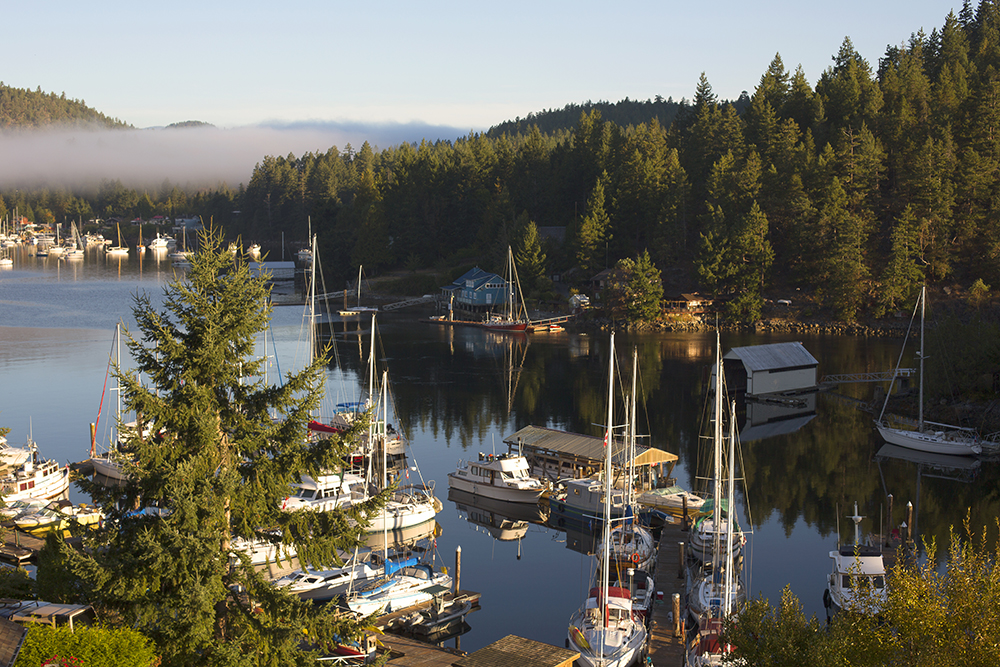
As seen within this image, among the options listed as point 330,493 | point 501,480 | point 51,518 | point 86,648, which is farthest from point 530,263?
point 86,648

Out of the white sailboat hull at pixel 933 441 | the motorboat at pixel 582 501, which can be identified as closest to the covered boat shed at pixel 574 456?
the motorboat at pixel 582 501

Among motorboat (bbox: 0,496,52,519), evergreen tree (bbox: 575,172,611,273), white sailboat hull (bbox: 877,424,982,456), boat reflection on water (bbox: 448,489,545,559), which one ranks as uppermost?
evergreen tree (bbox: 575,172,611,273)

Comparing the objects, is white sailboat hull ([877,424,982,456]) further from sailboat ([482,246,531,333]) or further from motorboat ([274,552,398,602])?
sailboat ([482,246,531,333])

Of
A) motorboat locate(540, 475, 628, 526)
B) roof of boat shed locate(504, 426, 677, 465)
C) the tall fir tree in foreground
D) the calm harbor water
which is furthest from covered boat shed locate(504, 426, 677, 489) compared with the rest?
the tall fir tree in foreground

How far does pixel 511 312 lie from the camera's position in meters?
93.4

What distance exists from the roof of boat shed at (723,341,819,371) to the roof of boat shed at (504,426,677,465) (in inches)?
746

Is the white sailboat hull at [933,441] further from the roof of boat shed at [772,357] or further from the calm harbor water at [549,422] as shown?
the roof of boat shed at [772,357]

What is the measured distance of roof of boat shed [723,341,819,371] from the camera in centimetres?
5794

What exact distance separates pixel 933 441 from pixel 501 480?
22693 mm

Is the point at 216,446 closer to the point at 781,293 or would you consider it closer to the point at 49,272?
the point at 781,293

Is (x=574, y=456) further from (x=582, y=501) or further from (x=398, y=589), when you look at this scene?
(x=398, y=589)

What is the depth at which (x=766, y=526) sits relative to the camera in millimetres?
35625

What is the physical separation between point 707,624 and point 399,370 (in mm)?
45240

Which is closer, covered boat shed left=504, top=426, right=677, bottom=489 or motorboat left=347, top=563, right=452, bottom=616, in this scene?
motorboat left=347, top=563, right=452, bottom=616
